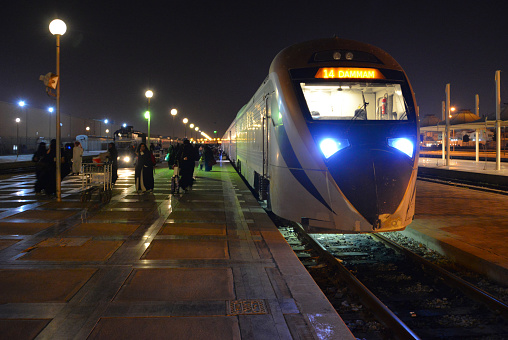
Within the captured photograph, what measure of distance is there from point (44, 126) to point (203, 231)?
7509 centimetres

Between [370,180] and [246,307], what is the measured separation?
11.3ft

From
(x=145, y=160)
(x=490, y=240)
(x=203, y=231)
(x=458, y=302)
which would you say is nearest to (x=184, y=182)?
(x=145, y=160)

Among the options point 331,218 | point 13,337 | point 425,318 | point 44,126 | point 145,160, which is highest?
point 44,126

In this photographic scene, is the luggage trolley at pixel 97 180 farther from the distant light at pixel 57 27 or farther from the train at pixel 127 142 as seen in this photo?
the train at pixel 127 142

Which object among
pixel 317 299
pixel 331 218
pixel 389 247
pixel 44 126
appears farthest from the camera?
pixel 44 126

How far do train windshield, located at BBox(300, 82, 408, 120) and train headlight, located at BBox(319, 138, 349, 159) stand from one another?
0.55 meters

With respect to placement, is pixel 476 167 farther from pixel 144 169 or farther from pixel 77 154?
pixel 77 154

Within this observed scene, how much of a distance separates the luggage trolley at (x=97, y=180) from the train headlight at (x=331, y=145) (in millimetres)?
7183

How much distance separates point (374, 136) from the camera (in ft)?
24.4

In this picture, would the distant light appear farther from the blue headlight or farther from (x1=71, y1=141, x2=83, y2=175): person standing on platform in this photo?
the blue headlight

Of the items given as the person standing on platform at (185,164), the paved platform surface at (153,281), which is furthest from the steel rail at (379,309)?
the person standing on platform at (185,164)

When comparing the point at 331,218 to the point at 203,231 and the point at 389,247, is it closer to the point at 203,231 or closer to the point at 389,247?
the point at 389,247

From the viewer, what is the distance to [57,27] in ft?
39.8

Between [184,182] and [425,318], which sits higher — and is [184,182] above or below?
above
